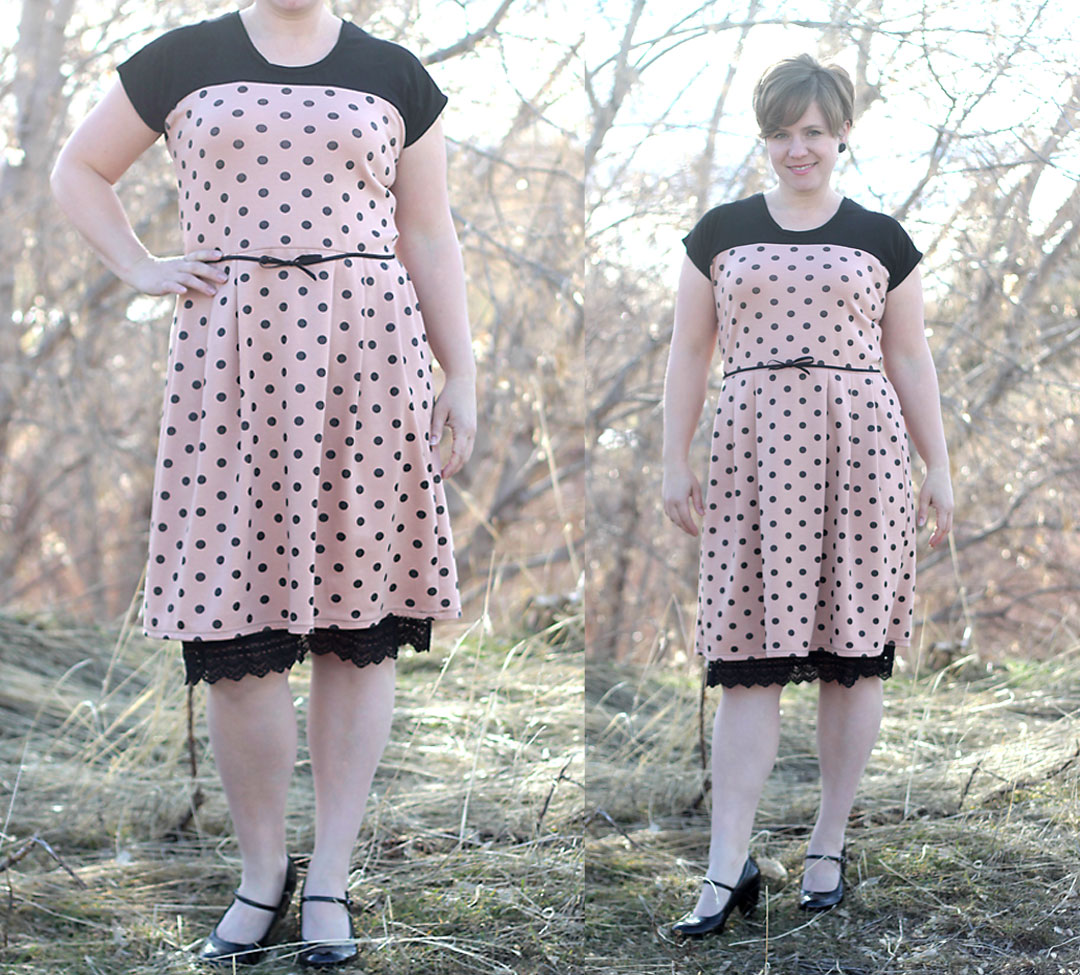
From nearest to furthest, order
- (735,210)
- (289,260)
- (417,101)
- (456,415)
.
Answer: (289,260) < (417,101) < (456,415) < (735,210)

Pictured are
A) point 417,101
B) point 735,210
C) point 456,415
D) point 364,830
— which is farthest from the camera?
point 364,830

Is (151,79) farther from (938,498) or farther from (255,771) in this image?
(938,498)

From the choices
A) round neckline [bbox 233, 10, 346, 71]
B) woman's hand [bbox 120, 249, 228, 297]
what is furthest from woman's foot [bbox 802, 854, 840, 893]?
round neckline [bbox 233, 10, 346, 71]

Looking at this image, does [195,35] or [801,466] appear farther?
[801,466]

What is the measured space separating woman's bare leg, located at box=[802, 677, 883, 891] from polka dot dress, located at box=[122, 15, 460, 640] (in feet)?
3.03

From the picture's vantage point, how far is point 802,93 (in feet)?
6.13

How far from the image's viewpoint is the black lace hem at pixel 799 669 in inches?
77.8

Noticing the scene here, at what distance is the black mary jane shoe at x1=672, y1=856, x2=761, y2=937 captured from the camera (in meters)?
1.86

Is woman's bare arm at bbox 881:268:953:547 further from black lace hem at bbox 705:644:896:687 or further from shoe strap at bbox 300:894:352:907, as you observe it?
shoe strap at bbox 300:894:352:907

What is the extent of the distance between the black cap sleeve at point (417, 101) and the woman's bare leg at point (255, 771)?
933mm

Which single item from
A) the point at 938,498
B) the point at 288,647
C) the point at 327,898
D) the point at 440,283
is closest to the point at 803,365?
the point at 938,498

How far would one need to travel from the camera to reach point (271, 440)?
5.59 ft

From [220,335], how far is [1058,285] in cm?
178

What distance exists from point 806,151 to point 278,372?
0.98 m
